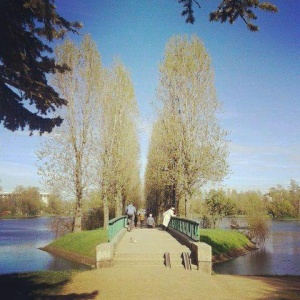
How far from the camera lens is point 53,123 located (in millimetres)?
8938

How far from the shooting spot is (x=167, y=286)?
8406mm

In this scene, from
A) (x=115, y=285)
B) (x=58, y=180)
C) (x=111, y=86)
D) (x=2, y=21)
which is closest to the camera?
(x=2, y=21)

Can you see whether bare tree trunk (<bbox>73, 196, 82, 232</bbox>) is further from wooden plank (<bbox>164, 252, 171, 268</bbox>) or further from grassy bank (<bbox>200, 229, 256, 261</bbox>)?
wooden plank (<bbox>164, 252, 171, 268</bbox>)

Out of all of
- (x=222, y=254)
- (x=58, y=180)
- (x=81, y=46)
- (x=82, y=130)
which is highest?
(x=81, y=46)

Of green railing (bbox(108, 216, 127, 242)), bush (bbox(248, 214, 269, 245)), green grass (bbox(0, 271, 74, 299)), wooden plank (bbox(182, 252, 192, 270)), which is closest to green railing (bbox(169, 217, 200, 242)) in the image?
wooden plank (bbox(182, 252, 192, 270))

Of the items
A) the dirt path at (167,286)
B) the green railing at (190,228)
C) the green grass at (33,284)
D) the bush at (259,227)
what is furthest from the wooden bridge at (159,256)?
the bush at (259,227)

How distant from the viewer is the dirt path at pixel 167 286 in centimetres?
767

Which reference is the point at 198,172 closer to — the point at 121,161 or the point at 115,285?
the point at 121,161

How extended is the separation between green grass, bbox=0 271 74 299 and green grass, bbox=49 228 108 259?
500 inches

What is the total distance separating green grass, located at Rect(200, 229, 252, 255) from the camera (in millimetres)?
25686

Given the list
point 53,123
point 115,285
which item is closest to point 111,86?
point 53,123

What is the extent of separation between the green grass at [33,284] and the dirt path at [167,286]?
360 millimetres

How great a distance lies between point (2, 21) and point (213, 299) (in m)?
8.03

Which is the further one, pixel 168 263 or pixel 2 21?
pixel 168 263
